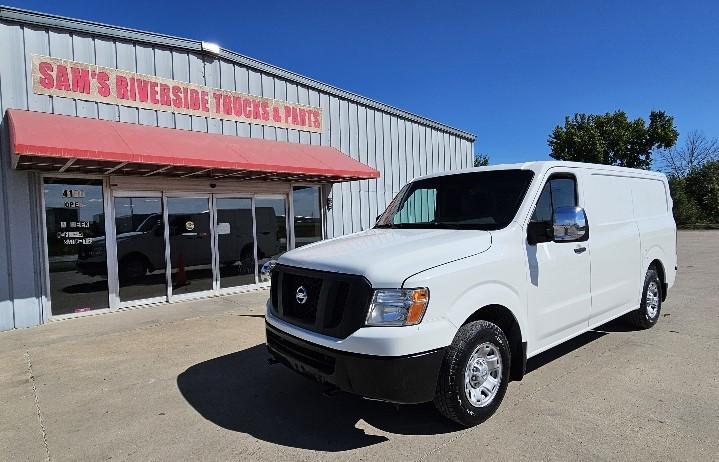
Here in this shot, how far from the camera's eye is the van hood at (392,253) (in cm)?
304

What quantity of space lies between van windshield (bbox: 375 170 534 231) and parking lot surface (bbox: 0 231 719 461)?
1590 mm

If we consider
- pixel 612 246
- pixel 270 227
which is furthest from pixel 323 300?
pixel 270 227

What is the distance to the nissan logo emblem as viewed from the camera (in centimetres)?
346

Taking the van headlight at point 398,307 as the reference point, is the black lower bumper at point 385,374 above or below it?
below

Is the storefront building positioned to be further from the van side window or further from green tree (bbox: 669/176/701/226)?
green tree (bbox: 669/176/701/226)

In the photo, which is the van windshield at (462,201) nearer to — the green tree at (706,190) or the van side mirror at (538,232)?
the van side mirror at (538,232)

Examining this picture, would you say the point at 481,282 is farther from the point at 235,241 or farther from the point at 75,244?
the point at 235,241

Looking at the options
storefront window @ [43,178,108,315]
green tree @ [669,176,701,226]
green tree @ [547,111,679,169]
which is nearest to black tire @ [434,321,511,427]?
storefront window @ [43,178,108,315]

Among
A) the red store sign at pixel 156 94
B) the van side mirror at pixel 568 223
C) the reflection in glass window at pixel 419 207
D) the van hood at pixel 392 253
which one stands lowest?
the van hood at pixel 392 253

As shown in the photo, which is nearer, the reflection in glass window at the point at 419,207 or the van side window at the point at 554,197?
the van side window at the point at 554,197

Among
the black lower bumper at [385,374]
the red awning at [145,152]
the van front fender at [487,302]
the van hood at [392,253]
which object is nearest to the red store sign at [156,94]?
the red awning at [145,152]

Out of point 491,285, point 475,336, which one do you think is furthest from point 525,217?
point 475,336

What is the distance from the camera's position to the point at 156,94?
9000 millimetres

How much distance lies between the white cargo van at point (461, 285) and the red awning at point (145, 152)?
4.53 meters
